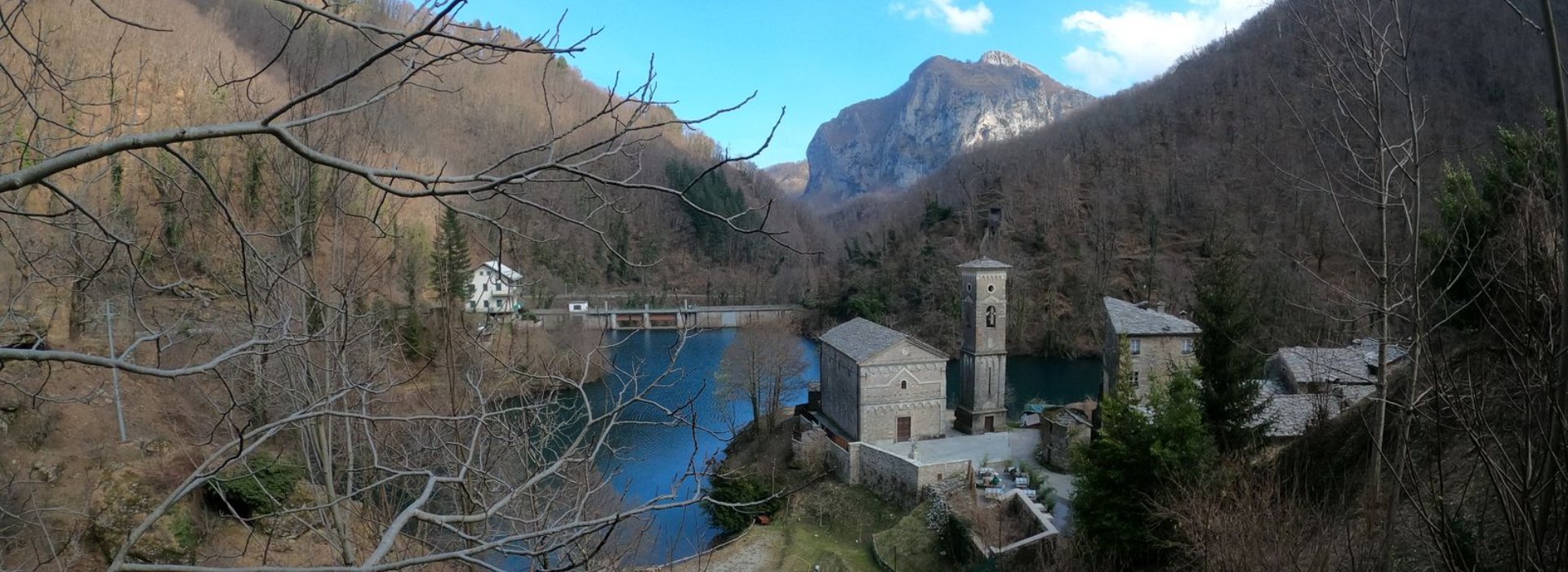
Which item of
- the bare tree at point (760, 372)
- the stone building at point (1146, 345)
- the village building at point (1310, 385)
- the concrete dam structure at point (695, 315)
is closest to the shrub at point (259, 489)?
the village building at point (1310, 385)

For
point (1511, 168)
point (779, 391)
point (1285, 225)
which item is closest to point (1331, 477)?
point (1511, 168)

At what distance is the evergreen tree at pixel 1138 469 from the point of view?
9.73m

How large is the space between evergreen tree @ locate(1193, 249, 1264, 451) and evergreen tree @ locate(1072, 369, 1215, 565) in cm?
53

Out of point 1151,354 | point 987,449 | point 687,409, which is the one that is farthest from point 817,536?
point 1151,354

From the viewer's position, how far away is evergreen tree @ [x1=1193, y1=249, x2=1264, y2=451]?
36.9ft

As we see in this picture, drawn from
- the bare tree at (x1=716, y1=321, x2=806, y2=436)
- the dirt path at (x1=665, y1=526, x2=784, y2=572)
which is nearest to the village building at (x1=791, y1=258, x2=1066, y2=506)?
the bare tree at (x1=716, y1=321, x2=806, y2=436)

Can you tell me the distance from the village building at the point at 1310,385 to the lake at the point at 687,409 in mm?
7977

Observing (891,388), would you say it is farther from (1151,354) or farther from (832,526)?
(1151,354)

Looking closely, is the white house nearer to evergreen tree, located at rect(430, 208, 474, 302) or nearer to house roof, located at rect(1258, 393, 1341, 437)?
evergreen tree, located at rect(430, 208, 474, 302)

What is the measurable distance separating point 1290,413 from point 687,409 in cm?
1078

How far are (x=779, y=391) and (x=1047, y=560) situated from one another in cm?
1197

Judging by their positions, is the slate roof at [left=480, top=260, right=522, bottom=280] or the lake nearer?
the slate roof at [left=480, top=260, right=522, bottom=280]

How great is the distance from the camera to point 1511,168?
7.38m

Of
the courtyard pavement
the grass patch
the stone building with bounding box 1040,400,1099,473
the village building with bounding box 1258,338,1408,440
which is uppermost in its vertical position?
the village building with bounding box 1258,338,1408,440
